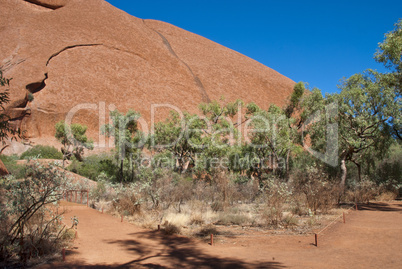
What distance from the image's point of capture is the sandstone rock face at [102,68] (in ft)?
106

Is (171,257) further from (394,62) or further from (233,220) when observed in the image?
(394,62)

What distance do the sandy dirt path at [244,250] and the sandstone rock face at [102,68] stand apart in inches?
984

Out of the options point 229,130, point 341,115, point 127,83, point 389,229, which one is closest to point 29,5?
point 127,83

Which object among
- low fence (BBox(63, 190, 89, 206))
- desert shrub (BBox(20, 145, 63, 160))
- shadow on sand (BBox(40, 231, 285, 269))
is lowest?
shadow on sand (BBox(40, 231, 285, 269))

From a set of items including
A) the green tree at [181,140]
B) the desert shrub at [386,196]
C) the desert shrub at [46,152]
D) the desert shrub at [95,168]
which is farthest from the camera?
the desert shrub at [46,152]

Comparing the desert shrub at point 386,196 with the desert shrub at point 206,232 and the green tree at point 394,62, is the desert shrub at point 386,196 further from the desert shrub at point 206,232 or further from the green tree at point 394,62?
the desert shrub at point 206,232

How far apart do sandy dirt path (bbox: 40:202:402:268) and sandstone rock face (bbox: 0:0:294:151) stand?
82.0 feet

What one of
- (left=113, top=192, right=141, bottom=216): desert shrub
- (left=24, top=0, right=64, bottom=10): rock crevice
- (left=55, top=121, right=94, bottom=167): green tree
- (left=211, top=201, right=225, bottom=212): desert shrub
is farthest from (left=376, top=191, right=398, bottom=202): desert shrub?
(left=24, top=0, right=64, bottom=10): rock crevice

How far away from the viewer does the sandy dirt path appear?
5883 millimetres

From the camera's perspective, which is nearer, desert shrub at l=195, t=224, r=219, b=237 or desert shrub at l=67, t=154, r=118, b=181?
desert shrub at l=195, t=224, r=219, b=237

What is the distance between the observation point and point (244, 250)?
6988 millimetres

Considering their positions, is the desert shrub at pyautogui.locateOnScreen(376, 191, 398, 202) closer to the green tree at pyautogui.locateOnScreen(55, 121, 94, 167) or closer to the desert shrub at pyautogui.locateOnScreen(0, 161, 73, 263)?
the desert shrub at pyautogui.locateOnScreen(0, 161, 73, 263)

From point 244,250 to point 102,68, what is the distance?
34.7 meters

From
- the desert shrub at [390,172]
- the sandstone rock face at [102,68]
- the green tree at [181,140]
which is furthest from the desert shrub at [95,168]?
the desert shrub at [390,172]
